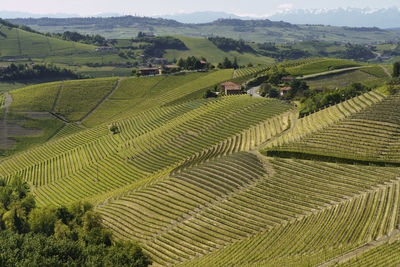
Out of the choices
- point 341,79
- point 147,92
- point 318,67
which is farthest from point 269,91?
point 147,92

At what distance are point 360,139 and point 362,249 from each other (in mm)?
36184

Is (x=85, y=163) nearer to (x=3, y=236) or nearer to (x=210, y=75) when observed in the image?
(x=3, y=236)

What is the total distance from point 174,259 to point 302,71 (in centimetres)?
14974

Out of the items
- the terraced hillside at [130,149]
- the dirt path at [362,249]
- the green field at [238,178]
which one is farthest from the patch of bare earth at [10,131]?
the dirt path at [362,249]

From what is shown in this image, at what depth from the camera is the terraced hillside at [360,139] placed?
68.1 meters

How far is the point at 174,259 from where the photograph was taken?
175ft

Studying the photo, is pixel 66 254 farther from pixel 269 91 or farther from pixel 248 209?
pixel 269 91

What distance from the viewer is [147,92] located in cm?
17812

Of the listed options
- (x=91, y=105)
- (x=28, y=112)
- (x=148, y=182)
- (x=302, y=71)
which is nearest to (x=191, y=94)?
(x=91, y=105)

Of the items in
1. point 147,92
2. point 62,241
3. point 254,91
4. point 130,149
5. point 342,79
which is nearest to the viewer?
point 62,241

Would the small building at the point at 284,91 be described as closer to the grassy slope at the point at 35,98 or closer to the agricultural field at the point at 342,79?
the agricultural field at the point at 342,79

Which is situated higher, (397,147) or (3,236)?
(397,147)

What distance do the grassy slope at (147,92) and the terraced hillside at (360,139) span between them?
92.5 m

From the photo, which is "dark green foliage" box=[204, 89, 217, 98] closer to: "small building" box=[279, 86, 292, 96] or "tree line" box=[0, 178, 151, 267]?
"small building" box=[279, 86, 292, 96]
